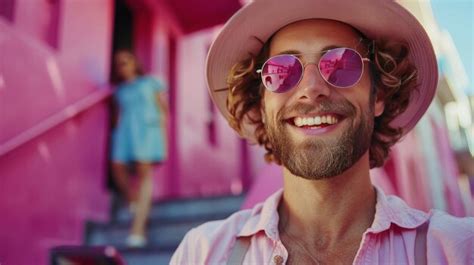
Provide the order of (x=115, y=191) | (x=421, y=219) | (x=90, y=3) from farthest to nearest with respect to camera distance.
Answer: (x=115, y=191) → (x=90, y=3) → (x=421, y=219)

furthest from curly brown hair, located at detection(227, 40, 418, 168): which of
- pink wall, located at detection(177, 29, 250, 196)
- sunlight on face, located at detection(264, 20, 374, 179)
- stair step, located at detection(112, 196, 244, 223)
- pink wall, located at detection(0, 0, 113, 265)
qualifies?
pink wall, located at detection(177, 29, 250, 196)

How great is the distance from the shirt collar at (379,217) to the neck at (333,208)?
52 millimetres

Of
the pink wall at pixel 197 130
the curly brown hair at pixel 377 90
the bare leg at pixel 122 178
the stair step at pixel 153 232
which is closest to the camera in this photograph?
the curly brown hair at pixel 377 90

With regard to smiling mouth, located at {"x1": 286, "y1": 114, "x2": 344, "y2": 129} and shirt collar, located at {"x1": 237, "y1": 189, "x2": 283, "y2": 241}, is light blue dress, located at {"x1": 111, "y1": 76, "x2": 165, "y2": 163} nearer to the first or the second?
shirt collar, located at {"x1": 237, "y1": 189, "x2": 283, "y2": 241}

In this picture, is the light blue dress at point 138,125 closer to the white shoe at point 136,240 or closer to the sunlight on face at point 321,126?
the white shoe at point 136,240

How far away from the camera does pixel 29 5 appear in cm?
194

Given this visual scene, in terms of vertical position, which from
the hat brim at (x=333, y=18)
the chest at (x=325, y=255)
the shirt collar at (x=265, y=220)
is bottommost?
the chest at (x=325, y=255)

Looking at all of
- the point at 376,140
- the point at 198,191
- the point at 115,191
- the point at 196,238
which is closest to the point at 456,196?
the point at 376,140

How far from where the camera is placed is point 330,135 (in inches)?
→ 51.0

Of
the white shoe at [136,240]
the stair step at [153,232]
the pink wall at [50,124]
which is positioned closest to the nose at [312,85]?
the pink wall at [50,124]

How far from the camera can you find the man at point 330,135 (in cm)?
123

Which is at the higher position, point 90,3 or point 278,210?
point 90,3

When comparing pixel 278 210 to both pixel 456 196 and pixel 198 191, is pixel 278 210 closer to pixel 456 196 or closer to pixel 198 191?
pixel 456 196

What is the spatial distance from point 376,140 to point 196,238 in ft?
2.33
